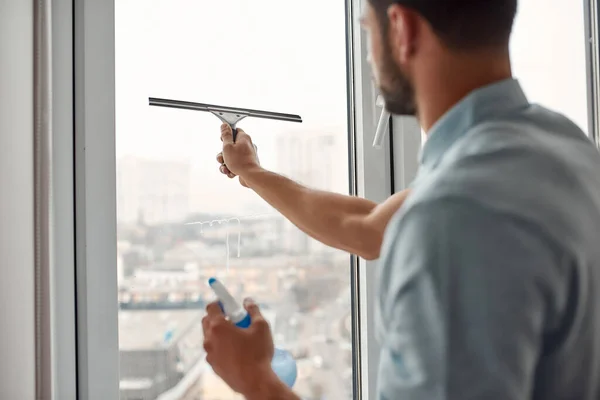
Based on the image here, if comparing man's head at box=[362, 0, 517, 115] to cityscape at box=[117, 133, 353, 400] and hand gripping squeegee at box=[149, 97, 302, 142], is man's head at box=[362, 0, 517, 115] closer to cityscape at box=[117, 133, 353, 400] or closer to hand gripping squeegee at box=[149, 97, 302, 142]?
hand gripping squeegee at box=[149, 97, 302, 142]

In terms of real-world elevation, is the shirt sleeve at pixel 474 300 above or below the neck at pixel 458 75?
below

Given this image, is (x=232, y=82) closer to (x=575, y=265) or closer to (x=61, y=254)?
(x=61, y=254)

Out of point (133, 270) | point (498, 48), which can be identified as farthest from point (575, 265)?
point (133, 270)

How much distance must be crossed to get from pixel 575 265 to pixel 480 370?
0.38 ft

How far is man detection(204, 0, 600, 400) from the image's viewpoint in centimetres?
50

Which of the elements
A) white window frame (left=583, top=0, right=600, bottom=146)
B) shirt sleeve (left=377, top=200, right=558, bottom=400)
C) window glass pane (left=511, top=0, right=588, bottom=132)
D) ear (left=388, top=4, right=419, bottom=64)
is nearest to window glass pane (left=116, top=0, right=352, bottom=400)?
window glass pane (left=511, top=0, right=588, bottom=132)

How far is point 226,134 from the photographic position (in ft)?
3.70

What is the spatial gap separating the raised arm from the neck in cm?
40

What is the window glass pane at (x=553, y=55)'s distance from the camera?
1253 mm

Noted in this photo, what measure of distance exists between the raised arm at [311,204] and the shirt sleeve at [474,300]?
528 millimetres

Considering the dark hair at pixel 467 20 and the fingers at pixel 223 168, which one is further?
the fingers at pixel 223 168

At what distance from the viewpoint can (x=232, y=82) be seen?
1.20 m

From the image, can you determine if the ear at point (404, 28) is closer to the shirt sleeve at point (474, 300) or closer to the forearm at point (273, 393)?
the shirt sleeve at point (474, 300)

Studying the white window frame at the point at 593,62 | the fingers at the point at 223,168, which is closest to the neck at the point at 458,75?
the fingers at the point at 223,168
